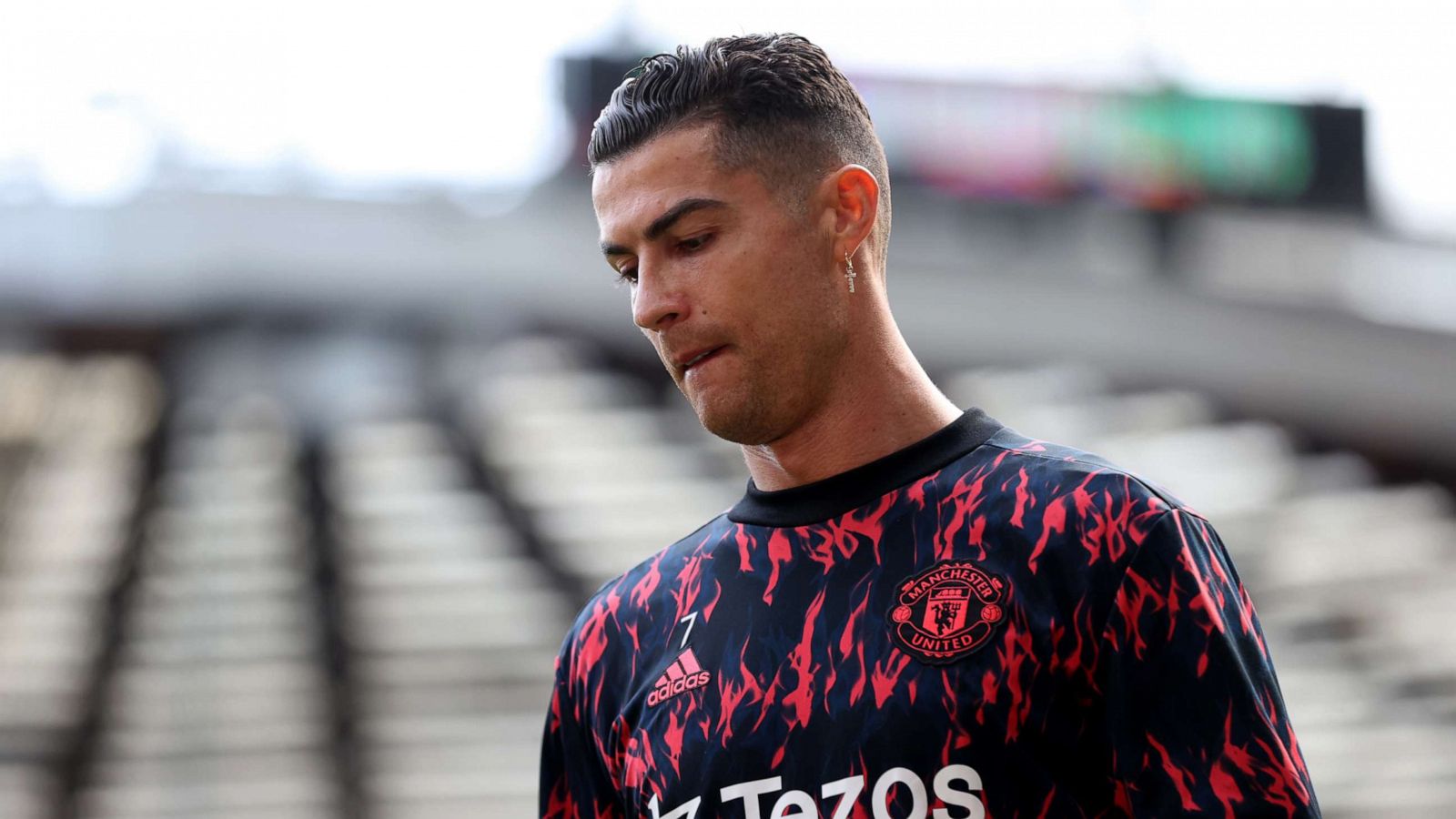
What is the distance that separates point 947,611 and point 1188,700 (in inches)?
6.9

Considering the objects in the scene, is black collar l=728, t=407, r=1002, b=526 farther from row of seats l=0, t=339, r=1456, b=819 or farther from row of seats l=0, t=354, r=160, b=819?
row of seats l=0, t=354, r=160, b=819

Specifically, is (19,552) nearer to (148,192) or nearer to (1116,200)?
(148,192)

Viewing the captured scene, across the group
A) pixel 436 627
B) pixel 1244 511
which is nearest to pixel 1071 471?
pixel 436 627

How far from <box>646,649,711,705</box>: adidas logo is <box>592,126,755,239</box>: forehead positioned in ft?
1.12

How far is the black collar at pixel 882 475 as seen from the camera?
118 cm

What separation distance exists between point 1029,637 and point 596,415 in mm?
5862

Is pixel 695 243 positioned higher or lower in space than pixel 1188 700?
higher

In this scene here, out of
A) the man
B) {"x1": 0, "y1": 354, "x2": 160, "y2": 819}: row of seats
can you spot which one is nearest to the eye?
the man

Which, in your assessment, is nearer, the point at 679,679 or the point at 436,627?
the point at 679,679

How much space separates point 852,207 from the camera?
125cm

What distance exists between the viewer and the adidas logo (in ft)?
3.93

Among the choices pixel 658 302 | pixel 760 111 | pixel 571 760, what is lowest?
pixel 571 760

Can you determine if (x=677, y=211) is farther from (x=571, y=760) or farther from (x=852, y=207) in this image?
(x=571, y=760)

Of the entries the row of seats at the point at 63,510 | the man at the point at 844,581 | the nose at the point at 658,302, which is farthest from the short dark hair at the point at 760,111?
the row of seats at the point at 63,510
